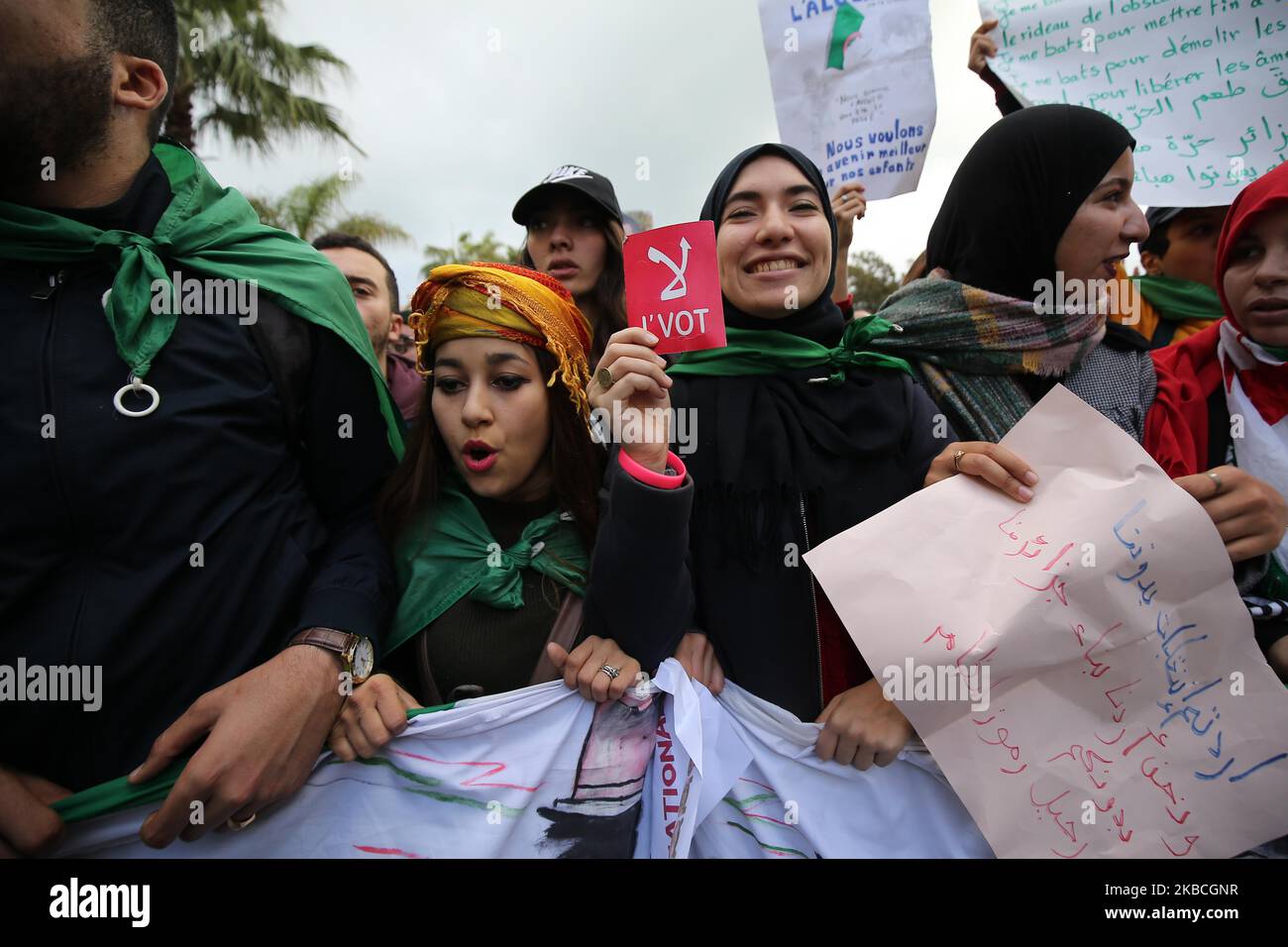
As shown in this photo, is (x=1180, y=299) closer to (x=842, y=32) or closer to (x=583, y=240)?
(x=842, y=32)

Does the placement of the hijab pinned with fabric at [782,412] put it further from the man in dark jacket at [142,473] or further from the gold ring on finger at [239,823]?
the gold ring on finger at [239,823]

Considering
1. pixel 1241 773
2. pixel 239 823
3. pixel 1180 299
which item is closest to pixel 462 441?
pixel 239 823

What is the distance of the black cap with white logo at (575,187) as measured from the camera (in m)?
2.95

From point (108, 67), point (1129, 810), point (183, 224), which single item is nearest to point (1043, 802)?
point (1129, 810)

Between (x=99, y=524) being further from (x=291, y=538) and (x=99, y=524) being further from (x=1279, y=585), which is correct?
(x=1279, y=585)

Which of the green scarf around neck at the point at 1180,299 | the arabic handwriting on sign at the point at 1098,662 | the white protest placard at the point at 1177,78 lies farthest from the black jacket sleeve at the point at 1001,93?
the arabic handwriting on sign at the point at 1098,662

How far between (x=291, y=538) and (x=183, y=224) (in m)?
0.71

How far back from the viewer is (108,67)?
141 centimetres

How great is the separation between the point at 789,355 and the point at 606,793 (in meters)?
1.12

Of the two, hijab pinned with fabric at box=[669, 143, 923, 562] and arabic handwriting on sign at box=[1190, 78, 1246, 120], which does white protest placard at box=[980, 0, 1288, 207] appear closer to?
arabic handwriting on sign at box=[1190, 78, 1246, 120]

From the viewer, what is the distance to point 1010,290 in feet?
6.56

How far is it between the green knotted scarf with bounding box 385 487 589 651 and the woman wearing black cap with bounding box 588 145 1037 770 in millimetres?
218

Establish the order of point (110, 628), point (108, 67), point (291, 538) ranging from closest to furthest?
point (110, 628) < point (108, 67) < point (291, 538)

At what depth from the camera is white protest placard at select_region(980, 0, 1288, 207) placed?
2.45 metres
